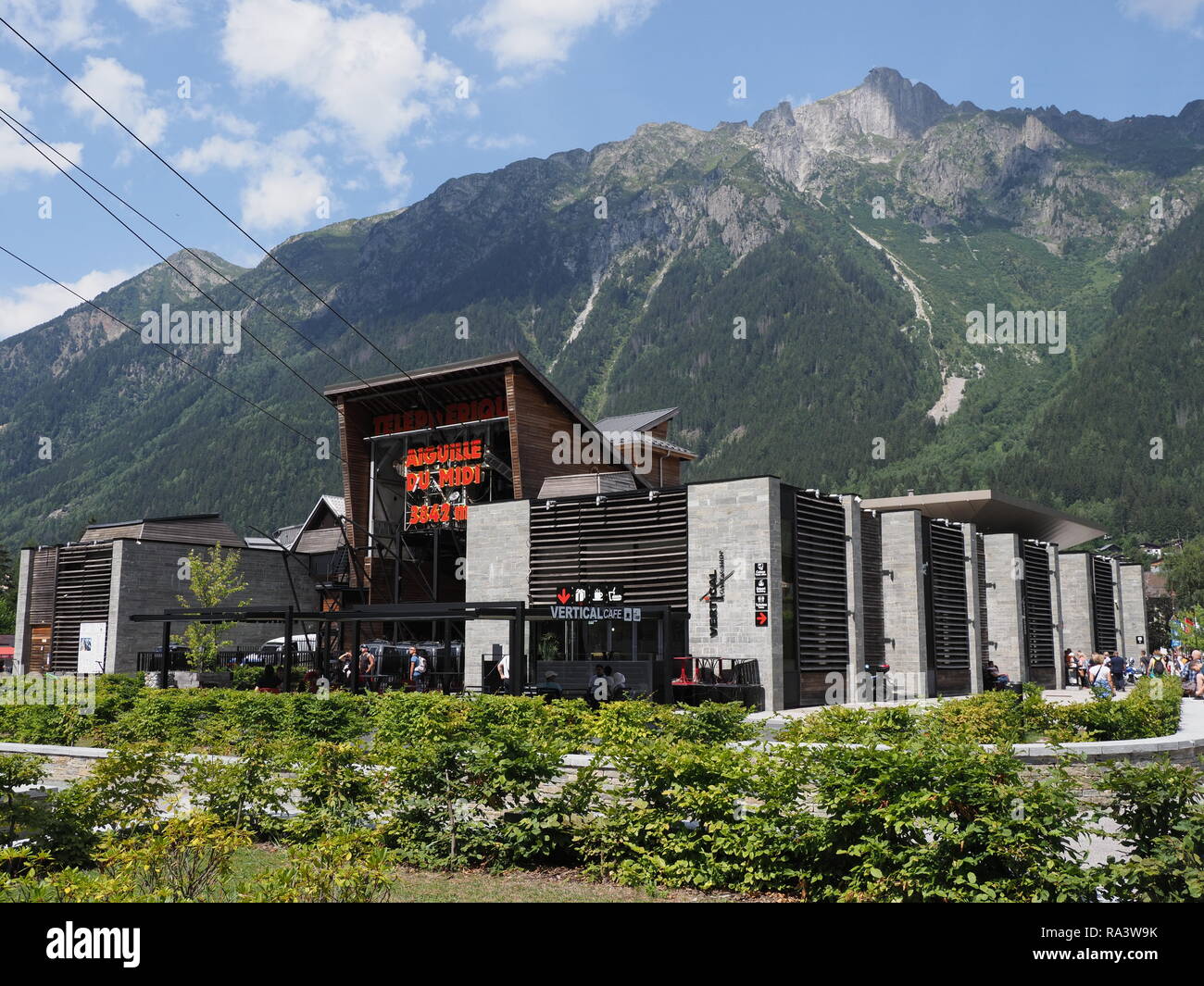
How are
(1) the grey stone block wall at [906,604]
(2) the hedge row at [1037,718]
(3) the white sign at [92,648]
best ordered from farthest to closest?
(3) the white sign at [92,648], (1) the grey stone block wall at [906,604], (2) the hedge row at [1037,718]

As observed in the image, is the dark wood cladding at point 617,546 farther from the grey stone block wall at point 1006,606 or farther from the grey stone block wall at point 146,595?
the grey stone block wall at point 1006,606

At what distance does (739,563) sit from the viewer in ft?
107

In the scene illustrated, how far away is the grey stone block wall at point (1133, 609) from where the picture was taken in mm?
62875

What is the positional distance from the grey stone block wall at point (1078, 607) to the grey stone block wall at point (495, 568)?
33.1 metres

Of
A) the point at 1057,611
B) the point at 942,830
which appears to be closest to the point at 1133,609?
the point at 1057,611

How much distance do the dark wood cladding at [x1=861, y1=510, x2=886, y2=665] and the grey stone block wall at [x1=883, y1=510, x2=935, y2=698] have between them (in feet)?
1.08

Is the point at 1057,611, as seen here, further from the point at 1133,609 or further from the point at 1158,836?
the point at 1158,836

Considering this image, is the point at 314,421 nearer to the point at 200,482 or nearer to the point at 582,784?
the point at 200,482

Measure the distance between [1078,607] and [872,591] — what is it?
73.0 ft

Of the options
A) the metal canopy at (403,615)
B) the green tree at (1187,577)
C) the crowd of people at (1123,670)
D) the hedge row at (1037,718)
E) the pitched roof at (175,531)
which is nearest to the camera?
the hedge row at (1037,718)

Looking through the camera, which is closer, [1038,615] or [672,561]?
[672,561]

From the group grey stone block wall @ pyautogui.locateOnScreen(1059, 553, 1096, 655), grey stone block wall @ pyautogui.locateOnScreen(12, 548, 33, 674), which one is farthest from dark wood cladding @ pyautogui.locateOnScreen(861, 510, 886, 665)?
grey stone block wall @ pyautogui.locateOnScreen(12, 548, 33, 674)

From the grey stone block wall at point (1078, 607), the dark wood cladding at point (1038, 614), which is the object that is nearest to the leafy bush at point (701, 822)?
the dark wood cladding at point (1038, 614)
